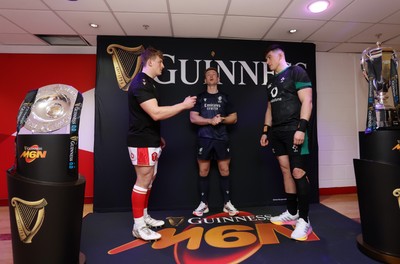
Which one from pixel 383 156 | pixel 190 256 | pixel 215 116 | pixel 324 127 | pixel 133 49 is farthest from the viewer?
pixel 324 127

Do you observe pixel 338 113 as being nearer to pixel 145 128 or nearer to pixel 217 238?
pixel 217 238

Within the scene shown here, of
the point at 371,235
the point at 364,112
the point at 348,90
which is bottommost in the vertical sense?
the point at 371,235

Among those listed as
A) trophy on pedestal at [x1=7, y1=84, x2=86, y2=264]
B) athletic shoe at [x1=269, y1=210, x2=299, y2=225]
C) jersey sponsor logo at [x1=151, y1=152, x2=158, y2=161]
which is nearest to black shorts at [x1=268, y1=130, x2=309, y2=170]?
athletic shoe at [x1=269, y1=210, x2=299, y2=225]

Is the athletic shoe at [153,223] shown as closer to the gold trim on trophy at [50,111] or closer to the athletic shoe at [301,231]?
the athletic shoe at [301,231]

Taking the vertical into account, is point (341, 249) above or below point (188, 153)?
below

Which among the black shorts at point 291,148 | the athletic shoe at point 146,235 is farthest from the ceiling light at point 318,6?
the athletic shoe at point 146,235

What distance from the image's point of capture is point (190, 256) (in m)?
1.83

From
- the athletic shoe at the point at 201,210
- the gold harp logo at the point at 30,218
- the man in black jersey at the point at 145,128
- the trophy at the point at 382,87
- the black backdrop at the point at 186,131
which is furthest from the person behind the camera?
the black backdrop at the point at 186,131

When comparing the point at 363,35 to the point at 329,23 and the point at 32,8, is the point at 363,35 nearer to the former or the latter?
the point at 329,23

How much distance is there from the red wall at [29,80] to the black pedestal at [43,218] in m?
2.15

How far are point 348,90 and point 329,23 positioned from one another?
1.48 meters

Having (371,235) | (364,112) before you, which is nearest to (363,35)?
(364,112)

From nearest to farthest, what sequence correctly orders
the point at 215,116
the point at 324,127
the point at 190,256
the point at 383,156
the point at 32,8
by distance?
the point at 383,156
the point at 190,256
the point at 32,8
the point at 215,116
the point at 324,127

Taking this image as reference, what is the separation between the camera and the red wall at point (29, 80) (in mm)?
3486
